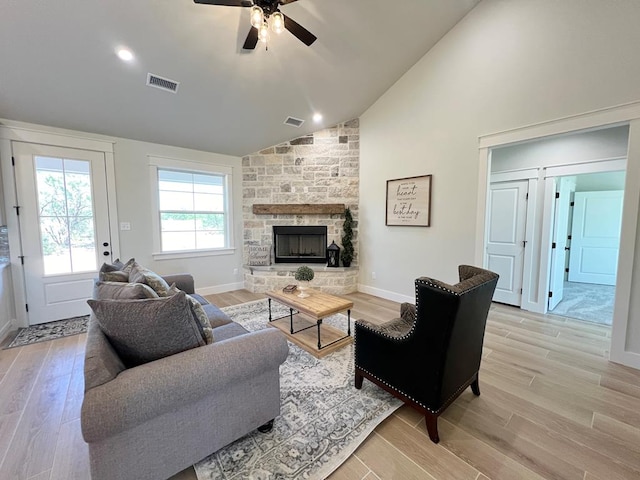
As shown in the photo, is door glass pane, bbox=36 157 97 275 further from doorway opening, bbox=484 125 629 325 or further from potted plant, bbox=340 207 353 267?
doorway opening, bbox=484 125 629 325

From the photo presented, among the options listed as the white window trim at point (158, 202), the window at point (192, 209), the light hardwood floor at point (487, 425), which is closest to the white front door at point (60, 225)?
the white window trim at point (158, 202)

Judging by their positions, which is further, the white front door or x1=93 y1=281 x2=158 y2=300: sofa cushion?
the white front door

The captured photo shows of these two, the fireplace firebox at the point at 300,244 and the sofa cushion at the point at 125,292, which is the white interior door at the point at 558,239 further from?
the sofa cushion at the point at 125,292

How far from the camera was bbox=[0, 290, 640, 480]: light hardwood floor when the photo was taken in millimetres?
1385

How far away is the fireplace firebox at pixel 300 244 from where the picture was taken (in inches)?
189

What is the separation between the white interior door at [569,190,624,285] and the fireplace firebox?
533 cm

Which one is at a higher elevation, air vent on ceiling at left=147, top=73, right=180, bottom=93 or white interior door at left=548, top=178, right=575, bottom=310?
air vent on ceiling at left=147, top=73, right=180, bottom=93

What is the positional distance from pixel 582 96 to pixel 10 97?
5728mm

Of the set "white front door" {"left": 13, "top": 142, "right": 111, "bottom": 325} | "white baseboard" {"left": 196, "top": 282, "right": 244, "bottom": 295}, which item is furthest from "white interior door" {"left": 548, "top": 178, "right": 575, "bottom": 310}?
"white front door" {"left": 13, "top": 142, "right": 111, "bottom": 325}

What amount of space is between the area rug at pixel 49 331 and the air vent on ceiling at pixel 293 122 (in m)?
3.91

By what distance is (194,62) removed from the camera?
270cm

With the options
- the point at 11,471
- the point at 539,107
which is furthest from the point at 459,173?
the point at 11,471

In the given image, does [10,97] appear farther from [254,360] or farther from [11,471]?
[254,360]

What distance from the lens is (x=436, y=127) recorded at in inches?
139
